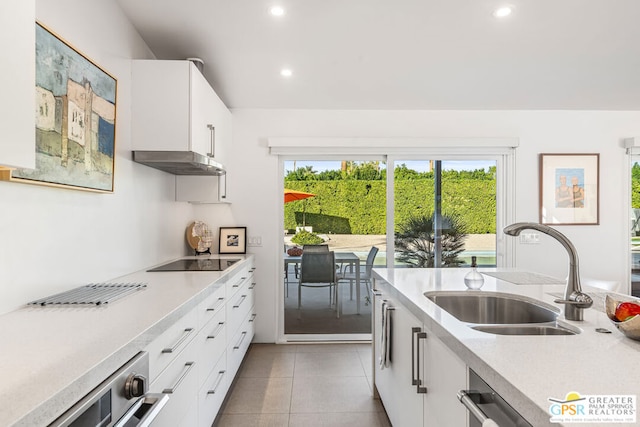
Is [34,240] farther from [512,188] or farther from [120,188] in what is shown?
[512,188]

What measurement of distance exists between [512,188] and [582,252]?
41.2 inches

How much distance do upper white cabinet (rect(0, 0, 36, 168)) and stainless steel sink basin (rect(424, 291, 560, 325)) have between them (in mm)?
1765

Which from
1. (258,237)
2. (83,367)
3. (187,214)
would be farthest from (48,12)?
(258,237)

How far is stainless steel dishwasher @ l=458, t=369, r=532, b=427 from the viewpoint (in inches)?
35.1

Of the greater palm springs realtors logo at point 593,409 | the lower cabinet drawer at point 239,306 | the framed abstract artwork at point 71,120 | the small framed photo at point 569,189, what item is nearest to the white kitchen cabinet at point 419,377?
the greater palm springs realtors logo at point 593,409

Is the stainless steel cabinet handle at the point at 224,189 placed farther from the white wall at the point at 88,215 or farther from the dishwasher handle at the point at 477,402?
the dishwasher handle at the point at 477,402

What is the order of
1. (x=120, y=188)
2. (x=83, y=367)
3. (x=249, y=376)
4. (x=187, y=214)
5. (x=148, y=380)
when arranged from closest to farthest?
(x=83, y=367), (x=148, y=380), (x=120, y=188), (x=249, y=376), (x=187, y=214)

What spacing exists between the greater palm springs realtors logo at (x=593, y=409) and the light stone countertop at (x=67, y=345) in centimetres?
102

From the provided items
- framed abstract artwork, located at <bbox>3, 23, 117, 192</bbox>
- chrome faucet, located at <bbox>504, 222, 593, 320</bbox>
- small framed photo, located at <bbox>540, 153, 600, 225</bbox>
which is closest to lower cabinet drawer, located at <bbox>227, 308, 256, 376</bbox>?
framed abstract artwork, located at <bbox>3, 23, 117, 192</bbox>

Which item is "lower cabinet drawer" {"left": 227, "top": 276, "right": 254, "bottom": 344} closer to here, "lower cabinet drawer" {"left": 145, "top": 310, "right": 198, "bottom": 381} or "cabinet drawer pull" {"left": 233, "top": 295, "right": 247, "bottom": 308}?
"cabinet drawer pull" {"left": 233, "top": 295, "right": 247, "bottom": 308}

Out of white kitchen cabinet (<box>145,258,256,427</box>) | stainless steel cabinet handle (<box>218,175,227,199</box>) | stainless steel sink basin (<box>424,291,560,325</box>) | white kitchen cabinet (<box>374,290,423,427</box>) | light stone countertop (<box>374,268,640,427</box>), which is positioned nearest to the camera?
light stone countertop (<box>374,268,640,427</box>)

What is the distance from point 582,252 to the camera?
412cm

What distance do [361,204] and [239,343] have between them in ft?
6.44

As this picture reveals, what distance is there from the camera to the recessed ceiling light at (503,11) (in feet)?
7.04
